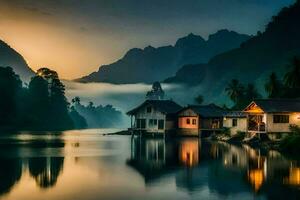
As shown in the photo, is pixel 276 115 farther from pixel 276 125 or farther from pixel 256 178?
pixel 256 178

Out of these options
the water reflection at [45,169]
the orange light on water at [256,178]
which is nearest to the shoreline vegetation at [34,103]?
the water reflection at [45,169]

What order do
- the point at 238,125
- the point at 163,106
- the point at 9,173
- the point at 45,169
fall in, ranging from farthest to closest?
the point at 163,106 → the point at 238,125 → the point at 45,169 → the point at 9,173

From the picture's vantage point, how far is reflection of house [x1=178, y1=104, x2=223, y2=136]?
97.0 metres

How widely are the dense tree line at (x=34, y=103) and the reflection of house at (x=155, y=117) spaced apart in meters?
52.9

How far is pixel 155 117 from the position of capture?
331ft

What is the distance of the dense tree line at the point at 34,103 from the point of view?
473 ft

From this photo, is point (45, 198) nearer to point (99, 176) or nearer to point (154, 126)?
point (99, 176)

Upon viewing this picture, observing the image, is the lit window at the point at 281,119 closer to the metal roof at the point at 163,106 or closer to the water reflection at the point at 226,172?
the water reflection at the point at 226,172

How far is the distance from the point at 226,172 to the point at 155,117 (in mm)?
62153

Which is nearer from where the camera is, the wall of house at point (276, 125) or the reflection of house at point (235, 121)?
the wall of house at point (276, 125)

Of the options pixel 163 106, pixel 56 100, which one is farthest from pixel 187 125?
pixel 56 100

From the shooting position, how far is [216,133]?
9469cm

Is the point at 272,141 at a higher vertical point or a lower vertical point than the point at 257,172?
higher

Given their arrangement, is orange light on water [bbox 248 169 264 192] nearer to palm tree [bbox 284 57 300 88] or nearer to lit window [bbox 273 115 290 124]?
lit window [bbox 273 115 290 124]
